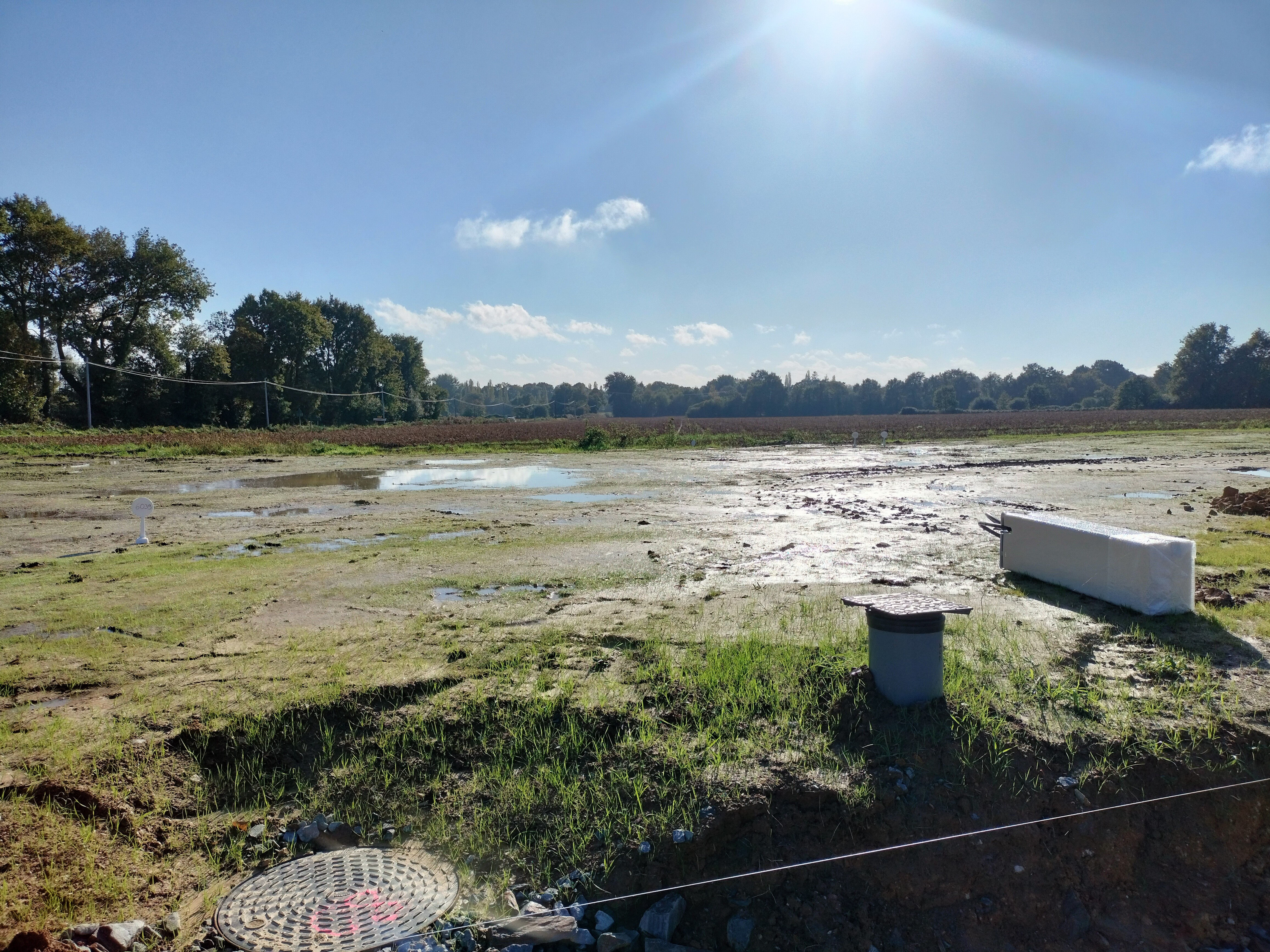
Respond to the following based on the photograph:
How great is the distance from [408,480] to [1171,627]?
18.3 metres

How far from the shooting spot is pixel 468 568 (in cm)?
782

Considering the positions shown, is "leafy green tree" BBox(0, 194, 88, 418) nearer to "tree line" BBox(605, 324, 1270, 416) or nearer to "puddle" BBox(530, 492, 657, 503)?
"puddle" BBox(530, 492, 657, 503)

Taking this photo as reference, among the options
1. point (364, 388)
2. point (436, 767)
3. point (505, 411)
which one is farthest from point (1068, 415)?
point (505, 411)

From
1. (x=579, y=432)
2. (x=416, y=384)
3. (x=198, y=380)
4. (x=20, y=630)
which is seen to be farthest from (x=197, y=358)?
(x=20, y=630)

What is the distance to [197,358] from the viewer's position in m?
54.3

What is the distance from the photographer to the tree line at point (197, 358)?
43.9m

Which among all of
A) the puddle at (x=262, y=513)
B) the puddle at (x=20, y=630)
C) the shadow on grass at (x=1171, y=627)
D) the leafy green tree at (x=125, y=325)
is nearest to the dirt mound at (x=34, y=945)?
the puddle at (x=20, y=630)

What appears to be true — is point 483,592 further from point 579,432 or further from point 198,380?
point 198,380

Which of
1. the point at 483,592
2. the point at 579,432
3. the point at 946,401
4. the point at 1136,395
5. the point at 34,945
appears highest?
the point at 1136,395

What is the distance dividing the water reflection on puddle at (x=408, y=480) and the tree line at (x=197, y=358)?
28798mm

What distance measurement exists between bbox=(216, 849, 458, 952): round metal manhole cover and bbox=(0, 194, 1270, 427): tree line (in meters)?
47.9

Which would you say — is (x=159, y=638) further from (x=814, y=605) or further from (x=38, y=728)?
(x=814, y=605)

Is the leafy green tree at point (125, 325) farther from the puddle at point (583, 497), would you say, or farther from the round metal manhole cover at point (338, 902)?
the round metal manhole cover at point (338, 902)

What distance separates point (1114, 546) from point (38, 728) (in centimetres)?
740
